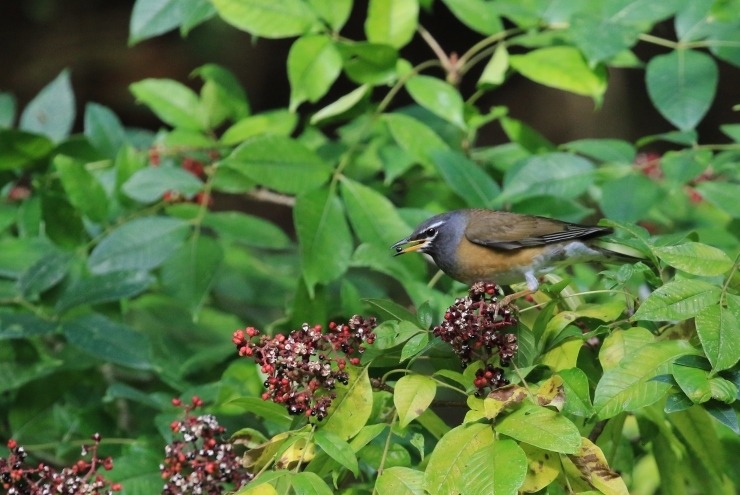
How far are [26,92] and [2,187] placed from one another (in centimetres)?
701

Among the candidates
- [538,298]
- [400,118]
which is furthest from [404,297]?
[538,298]

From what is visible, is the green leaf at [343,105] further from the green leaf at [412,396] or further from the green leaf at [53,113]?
the green leaf at [412,396]

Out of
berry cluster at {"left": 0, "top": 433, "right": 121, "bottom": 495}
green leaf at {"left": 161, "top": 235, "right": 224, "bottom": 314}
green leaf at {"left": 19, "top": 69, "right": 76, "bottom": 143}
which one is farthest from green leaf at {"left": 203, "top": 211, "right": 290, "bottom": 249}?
berry cluster at {"left": 0, "top": 433, "right": 121, "bottom": 495}

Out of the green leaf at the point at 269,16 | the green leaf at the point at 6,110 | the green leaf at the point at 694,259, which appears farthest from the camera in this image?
the green leaf at the point at 6,110

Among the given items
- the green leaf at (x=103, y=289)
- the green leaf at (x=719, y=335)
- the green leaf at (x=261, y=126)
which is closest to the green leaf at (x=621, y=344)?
the green leaf at (x=719, y=335)

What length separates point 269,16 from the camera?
3.27 metres

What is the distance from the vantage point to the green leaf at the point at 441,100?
335 centimetres

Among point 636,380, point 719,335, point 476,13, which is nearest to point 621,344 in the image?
point 636,380

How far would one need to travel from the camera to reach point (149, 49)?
10.4m

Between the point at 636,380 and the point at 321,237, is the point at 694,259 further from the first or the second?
the point at 321,237

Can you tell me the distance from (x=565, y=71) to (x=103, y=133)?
2.10 m

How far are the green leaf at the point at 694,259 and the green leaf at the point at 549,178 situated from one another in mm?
1220

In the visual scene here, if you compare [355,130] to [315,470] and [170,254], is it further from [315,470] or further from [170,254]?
[315,470]

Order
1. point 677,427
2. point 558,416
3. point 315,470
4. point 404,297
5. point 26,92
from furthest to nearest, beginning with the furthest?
point 26,92 < point 404,297 < point 677,427 < point 315,470 < point 558,416
